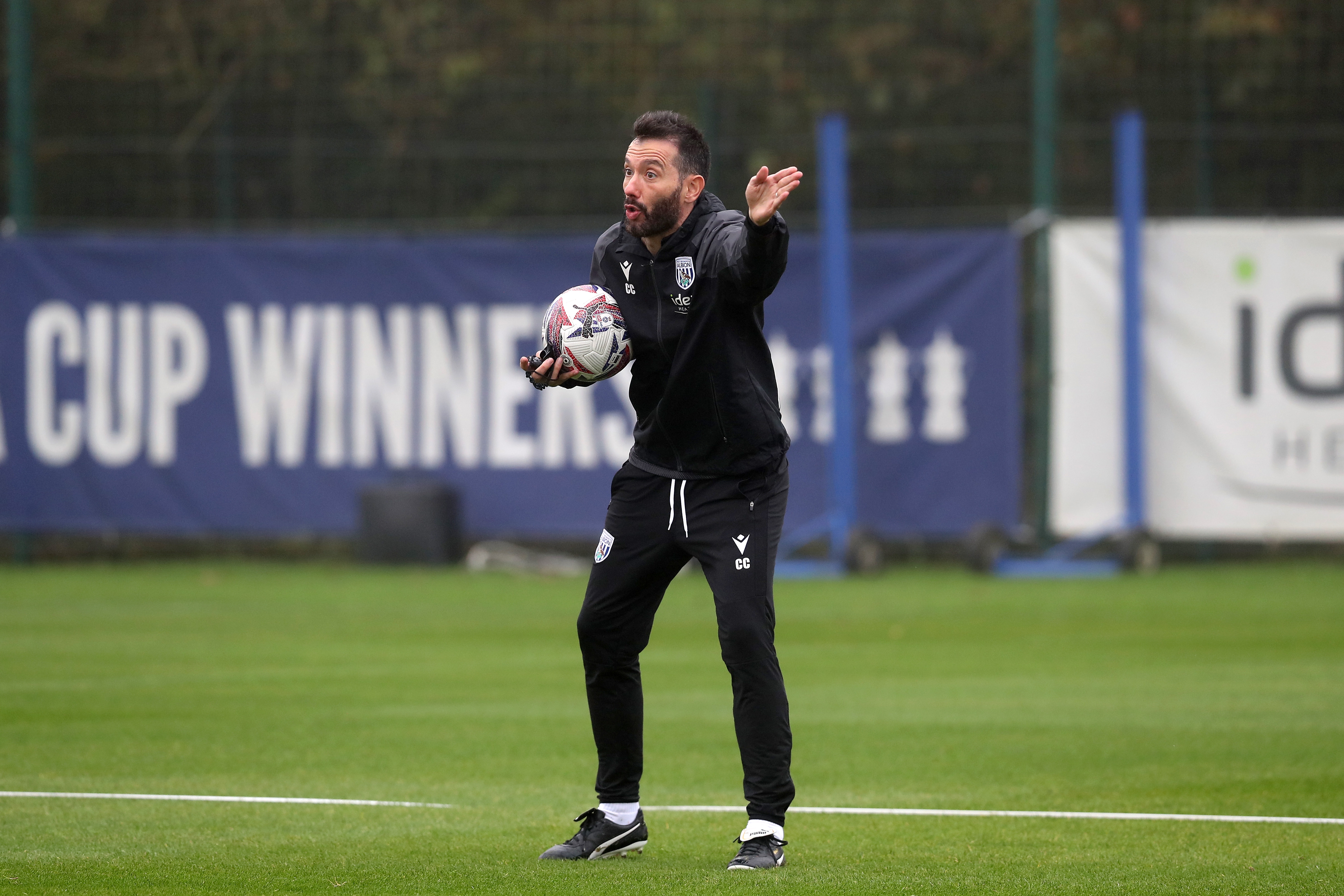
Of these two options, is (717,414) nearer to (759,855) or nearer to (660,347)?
(660,347)

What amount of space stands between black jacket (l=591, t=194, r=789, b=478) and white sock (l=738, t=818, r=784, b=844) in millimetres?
1044

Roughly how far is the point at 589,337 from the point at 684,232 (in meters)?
0.43

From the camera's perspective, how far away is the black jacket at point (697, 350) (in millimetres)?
5922

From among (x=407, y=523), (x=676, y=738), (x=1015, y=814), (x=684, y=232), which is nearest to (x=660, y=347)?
(x=684, y=232)

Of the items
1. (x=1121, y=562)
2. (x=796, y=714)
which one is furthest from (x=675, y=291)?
(x=1121, y=562)

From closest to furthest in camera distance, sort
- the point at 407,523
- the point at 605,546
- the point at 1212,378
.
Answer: the point at 605,546 → the point at 1212,378 → the point at 407,523

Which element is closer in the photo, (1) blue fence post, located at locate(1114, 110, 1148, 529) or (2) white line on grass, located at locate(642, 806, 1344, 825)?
(2) white line on grass, located at locate(642, 806, 1344, 825)

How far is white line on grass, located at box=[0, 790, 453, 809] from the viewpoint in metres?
6.91

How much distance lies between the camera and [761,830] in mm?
5781

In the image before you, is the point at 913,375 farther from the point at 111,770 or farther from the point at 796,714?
the point at 111,770

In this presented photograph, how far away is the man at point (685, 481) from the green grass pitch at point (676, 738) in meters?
0.29

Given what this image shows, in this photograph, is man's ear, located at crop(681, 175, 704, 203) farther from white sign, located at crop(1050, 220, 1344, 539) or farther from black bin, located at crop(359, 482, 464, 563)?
black bin, located at crop(359, 482, 464, 563)

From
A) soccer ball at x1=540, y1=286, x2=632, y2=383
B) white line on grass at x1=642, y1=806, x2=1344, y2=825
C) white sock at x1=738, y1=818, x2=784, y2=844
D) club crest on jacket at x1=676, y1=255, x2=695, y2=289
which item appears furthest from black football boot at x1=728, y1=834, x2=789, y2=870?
club crest on jacket at x1=676, y1=255, x2=695, y2=289

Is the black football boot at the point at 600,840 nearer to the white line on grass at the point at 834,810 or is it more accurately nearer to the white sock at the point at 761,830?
the white sock at the point at 761,830
